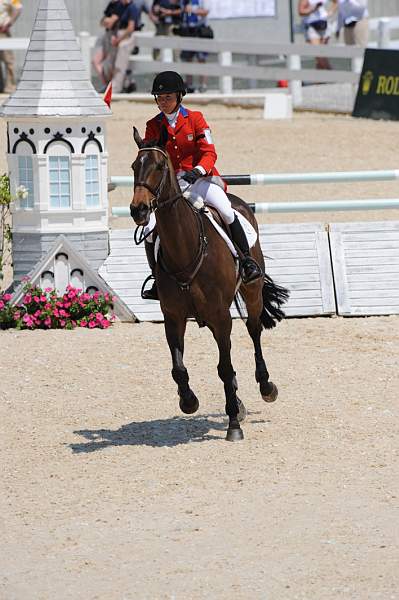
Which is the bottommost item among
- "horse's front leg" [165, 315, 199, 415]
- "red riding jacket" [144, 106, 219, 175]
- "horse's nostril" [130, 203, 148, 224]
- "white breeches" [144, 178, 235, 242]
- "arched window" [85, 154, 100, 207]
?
"horse's front leg" [165, 315, 199, 415]

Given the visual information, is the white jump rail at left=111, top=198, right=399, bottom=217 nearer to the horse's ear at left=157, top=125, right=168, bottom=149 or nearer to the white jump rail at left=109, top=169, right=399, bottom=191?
the white jump rail at left=109, top=169, right=399, bottom=191

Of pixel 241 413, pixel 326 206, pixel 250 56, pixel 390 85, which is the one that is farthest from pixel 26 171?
pixel 250 56

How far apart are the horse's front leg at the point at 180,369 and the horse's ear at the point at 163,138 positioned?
1.20 meters

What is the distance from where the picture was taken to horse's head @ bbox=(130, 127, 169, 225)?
8.59 metres

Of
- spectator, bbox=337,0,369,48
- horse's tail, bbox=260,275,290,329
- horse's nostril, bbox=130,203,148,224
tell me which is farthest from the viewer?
spectator, bbox=337,0,369,48

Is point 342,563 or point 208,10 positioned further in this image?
point 208,10

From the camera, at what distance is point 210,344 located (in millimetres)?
12398

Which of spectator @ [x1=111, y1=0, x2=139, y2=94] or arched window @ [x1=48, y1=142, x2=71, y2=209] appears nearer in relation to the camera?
arched window @ [x1=48, y1=142, x2=71, y2=209]

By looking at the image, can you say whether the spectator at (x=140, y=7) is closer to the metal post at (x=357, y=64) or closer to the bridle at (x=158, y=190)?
the metal post at (x=357, y=64)

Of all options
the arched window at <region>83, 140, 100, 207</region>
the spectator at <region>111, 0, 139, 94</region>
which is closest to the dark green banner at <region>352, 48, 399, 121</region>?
the spectator at <region>111, 0, 139, 94</region>

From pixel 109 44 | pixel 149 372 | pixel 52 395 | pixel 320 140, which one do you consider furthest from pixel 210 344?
pixel 109 44

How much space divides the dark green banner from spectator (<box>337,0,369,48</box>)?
2.49 meters

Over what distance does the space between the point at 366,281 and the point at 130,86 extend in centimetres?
A: 1536

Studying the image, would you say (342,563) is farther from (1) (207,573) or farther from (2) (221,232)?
(2) (221,232)
